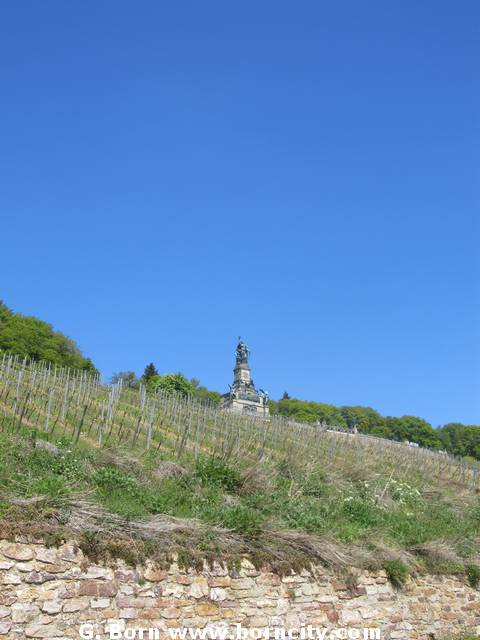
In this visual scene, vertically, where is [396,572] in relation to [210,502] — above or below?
below

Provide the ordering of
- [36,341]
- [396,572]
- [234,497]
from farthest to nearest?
[36,341] → [234,497] → [396,572]

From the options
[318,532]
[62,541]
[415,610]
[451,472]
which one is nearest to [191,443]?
[318,532]

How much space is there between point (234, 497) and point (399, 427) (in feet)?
232

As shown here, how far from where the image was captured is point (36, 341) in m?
42.0

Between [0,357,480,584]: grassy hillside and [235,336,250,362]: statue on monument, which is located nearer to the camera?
[0,357,480,584]: grassy hillside

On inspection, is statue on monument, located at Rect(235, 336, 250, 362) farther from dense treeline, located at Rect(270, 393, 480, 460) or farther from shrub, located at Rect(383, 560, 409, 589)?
shrub, located at Rect(383, 560, 409, 589)

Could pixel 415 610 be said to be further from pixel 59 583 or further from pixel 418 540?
pixel 59 583

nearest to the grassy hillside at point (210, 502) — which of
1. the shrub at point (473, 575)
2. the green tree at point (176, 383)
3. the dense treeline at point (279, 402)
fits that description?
the shrub at point (473, 575)

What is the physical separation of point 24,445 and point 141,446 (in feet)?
14.6

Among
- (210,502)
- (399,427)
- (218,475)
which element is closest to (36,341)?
(218,475)

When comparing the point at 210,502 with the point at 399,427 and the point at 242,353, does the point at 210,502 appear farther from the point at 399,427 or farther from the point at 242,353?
the point at 399,427

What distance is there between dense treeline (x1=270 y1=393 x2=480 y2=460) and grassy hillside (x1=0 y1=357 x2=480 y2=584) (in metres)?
54.0

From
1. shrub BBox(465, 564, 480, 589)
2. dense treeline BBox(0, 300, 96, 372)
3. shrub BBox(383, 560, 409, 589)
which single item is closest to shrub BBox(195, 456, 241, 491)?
shrub BBox(383, 560, 409, 589)

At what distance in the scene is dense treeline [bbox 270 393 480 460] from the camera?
70.3 meters
